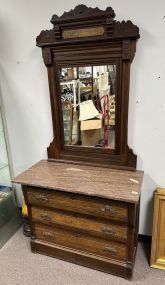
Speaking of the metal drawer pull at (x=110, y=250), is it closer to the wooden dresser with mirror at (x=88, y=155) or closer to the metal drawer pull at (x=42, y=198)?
the wooden dresser with mirror at (x=88, y=155)

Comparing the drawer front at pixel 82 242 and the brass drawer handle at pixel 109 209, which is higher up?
the brass drawer handle at pixel 109 209

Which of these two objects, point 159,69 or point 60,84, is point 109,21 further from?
point 60,84

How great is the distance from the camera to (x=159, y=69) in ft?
5.09

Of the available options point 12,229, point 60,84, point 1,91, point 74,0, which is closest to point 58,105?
point 60,84

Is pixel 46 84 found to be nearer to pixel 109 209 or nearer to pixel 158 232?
pixel 109 209

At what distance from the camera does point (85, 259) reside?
1.73 meters

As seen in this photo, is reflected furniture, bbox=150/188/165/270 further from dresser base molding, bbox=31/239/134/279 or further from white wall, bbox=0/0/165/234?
dresser base molding, bbox=31/239/134/279

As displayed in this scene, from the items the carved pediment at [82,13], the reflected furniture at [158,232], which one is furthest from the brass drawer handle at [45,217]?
the carved pediment at [82,13]

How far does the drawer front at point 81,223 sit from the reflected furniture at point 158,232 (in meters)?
0.34

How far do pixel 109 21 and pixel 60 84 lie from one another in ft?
1.96

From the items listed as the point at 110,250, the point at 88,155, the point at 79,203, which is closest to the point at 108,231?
the point at 110,250

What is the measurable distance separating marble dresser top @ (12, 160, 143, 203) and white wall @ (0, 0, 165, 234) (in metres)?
0.25

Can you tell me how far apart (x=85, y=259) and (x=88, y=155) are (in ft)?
2.72

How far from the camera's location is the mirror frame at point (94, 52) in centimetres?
153
